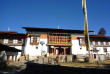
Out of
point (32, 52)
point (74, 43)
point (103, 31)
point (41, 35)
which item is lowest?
point (32, 52)

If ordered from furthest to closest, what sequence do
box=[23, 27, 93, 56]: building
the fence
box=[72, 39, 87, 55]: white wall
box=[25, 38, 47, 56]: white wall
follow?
1. box=[72, 39, 87, 55]: white wall
2. box=[23, 27, 93, 56]: building
3. box=[25, 38, 47, 56]: white wall
4. the fence

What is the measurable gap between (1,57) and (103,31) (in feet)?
293

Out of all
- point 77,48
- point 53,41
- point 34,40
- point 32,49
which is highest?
point 34,40

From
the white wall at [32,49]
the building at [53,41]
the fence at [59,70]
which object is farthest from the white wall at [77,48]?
the fence at [59,70]

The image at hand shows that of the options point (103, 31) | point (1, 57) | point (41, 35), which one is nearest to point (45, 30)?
point (41, 35)

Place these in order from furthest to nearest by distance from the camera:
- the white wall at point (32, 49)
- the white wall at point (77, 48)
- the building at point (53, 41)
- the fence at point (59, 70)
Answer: the white wall at point (77, 48), the building at point (53, 41), the white wall at point (32, 49), the fence at point (59, 70)

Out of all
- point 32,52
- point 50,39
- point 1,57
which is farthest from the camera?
point 50,39

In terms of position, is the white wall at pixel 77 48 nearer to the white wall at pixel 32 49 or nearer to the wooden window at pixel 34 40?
the white wall at pixel 32 49

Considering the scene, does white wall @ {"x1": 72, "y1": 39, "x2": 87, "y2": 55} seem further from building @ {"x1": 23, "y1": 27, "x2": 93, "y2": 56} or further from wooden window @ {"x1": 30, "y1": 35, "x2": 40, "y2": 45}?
wooden window @ {"x1": 30, "y1": 35, "x2": 40, "y2": 45}

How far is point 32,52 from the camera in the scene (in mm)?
26891

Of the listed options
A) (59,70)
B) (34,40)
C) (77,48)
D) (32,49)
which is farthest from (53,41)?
(59,70)

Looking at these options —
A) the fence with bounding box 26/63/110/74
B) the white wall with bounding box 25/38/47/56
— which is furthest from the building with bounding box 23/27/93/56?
the fence with bounding box 26/63/110/74

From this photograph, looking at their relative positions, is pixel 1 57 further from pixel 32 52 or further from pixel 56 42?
pixel 56 42

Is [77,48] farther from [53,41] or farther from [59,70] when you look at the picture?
[59,70]
